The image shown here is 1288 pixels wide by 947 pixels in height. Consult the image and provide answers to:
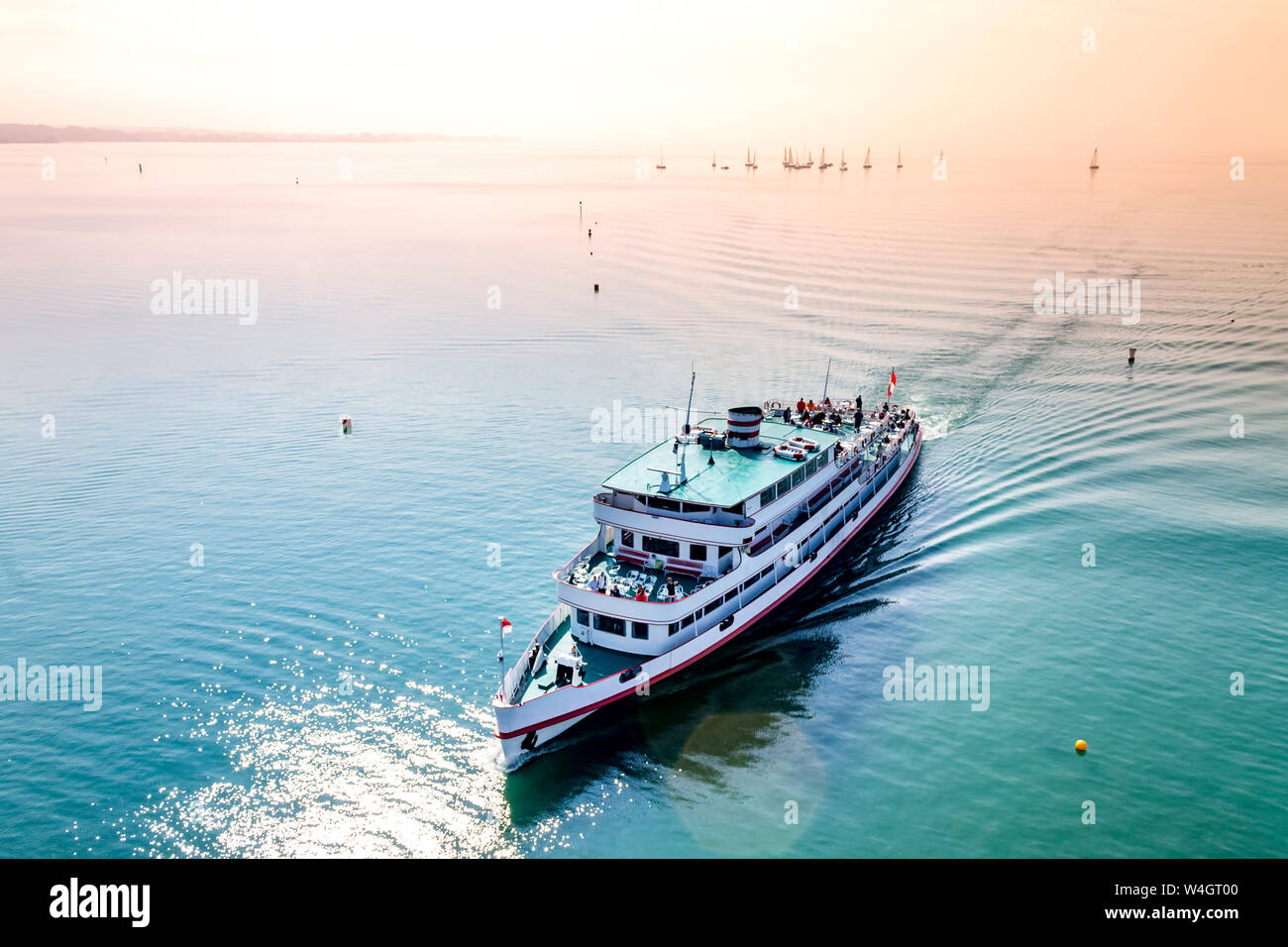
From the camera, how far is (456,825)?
33.1 m

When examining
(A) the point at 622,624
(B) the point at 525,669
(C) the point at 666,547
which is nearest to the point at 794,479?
(C) the point at 666,547

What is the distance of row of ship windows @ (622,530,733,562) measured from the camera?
150 ft

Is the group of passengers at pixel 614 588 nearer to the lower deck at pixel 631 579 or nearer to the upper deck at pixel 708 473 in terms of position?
the lower deck at pixel 631 579

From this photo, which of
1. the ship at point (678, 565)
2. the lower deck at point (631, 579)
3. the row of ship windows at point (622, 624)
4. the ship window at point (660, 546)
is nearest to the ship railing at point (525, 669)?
the ship at point (678, 565)

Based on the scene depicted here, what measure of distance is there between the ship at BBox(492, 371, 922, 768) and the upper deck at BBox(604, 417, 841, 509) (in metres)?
0.11

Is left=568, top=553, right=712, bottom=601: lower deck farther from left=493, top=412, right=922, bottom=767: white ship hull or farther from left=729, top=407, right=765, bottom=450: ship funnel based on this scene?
left=729, top=407, right=765, bottom=450: ship funnel

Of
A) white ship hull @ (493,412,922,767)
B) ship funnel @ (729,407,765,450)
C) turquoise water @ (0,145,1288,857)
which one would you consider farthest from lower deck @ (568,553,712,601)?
ship funnel @ (729,407,765,450)

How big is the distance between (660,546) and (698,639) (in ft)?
19.1

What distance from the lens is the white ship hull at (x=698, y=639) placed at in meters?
36.7

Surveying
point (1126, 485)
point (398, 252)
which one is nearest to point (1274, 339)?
point (1126, 485)

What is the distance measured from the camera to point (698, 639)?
43.2m

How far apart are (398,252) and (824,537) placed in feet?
429

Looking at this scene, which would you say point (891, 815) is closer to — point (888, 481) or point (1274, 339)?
point (888, 481)

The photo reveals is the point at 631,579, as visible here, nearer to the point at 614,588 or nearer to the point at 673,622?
the point at 614,588
